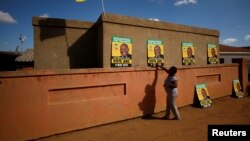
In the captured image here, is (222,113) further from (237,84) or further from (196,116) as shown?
(237,84)

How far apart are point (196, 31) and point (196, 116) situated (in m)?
5.08

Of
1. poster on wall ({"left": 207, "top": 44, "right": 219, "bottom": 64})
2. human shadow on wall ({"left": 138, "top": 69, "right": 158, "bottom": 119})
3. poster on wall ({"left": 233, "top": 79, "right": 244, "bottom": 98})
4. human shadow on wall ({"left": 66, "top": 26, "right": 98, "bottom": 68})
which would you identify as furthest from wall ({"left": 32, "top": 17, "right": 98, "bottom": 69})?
poster on wall ({"left": 233, "top": 79, "right": 244, "bottom": 98})

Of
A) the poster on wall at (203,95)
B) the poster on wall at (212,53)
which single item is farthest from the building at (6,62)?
the poster on wall at (212,53)

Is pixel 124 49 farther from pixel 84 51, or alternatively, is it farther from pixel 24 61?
pixel 24 61

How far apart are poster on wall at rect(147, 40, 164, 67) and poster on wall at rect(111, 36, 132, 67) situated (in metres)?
1.05

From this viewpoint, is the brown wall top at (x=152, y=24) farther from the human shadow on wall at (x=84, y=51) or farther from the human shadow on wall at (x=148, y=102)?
the human shadow on wall at (x=148, y=102)

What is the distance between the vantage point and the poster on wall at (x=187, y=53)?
32.5 ft

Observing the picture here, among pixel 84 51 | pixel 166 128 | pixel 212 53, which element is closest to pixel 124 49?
pixel 84 51

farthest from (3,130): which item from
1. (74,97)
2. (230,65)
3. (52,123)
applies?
(230,65)

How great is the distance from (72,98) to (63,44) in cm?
324

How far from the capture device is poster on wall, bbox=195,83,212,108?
29.2 feet

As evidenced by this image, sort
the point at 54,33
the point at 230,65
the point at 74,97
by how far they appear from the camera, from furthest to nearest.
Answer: the point at 230,65 → the point at 54,33 → the point at 74,97

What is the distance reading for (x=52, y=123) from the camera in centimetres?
546

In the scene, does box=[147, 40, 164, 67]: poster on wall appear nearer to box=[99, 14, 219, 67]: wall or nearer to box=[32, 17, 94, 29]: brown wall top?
box=[99, 14, 219, 67]: wall
